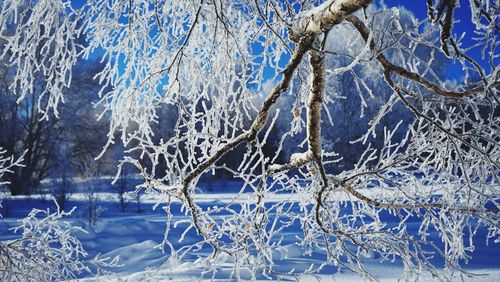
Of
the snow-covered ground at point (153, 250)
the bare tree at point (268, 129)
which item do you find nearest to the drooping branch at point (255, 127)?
the bare tree at point (268, 129)

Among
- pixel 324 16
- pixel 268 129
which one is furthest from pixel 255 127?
pixel 324 16

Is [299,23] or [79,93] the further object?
[79,93]

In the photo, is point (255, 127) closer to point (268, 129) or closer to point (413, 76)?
point (268, 129)

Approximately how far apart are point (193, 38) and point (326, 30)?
1.30 meters

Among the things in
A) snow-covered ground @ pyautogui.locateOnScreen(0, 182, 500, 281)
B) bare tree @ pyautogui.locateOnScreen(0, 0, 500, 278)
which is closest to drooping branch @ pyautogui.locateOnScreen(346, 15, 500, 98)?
bare tree @ pyautogui.locateOnScreen(0, 0, 500, 278)

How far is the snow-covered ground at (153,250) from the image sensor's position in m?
5.11

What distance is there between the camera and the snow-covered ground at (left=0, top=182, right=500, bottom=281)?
5.11m

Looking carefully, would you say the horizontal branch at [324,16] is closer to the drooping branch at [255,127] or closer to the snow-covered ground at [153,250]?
the drooping branch at [255,127]

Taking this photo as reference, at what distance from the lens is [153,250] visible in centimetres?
855

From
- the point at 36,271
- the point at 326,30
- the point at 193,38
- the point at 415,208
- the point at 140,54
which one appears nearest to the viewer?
the point at 326,30

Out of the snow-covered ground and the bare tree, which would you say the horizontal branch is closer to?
the bare tree

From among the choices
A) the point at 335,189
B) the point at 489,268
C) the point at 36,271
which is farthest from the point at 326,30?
the point at 489,268

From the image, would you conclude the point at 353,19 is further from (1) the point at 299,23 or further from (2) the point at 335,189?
(2) the point at 335,189

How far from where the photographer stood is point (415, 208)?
7.27 ft
